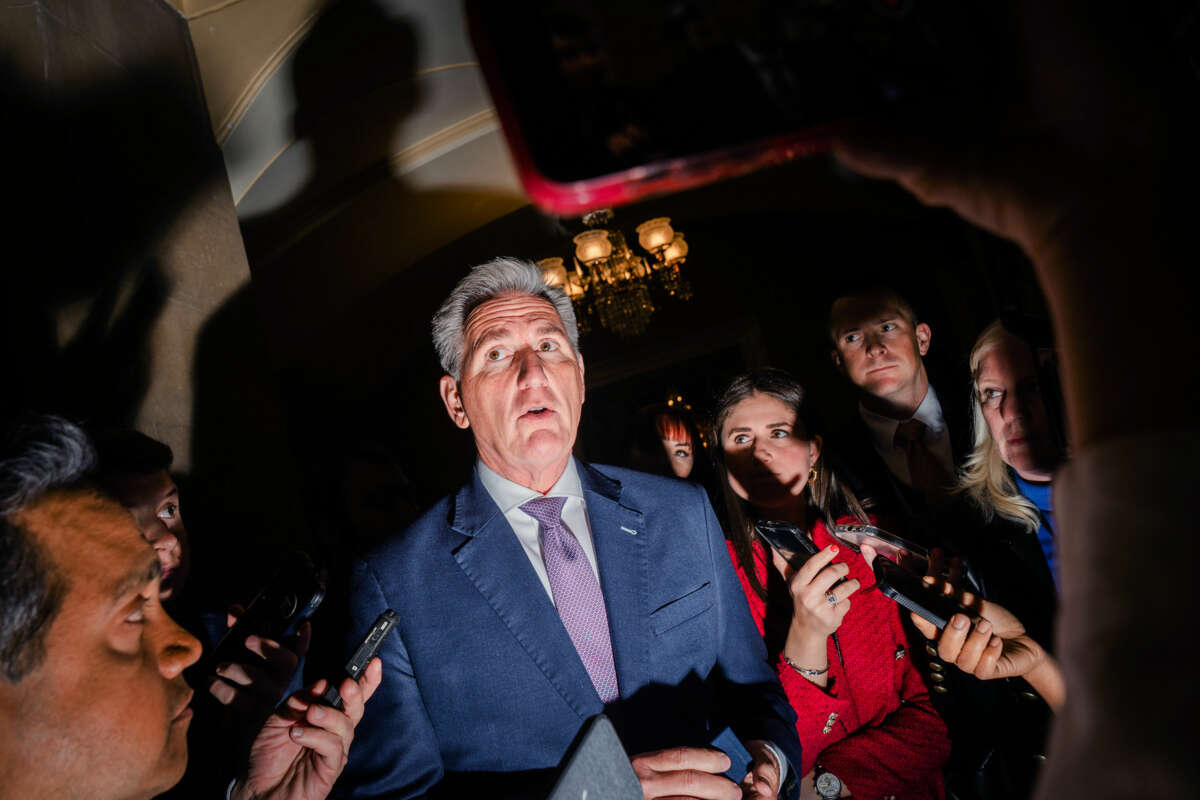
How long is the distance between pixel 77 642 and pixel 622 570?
41.5 inches

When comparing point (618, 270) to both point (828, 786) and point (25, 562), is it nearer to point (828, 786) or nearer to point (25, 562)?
point (828, 786)

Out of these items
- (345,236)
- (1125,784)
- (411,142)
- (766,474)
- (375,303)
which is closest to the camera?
(1125,784)

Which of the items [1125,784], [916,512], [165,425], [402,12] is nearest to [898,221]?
[916,512]

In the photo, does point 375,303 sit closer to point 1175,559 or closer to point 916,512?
point 916,512

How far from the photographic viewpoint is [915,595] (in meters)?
1.43

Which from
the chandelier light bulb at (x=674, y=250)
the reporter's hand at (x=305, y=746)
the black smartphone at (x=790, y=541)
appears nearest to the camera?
the reporter's hand at (x=305, y=746)

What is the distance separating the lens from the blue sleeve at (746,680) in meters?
1.48

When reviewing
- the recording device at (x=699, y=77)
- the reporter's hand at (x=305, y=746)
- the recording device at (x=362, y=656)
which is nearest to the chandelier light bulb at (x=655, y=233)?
the recording device at (x=362, y=656)

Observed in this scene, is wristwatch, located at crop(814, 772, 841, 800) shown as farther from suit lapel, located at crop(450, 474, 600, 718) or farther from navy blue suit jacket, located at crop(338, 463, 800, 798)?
suit lapel, located at crop(450, 474, 600, 718)

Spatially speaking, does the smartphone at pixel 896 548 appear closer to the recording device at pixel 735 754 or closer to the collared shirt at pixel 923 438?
the recording device at pixel 735 754

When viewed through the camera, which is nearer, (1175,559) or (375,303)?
Answer: (1175,559)

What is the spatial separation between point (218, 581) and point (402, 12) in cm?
319

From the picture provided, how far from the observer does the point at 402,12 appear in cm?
347

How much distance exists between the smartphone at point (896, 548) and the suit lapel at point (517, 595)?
840 millimetres
